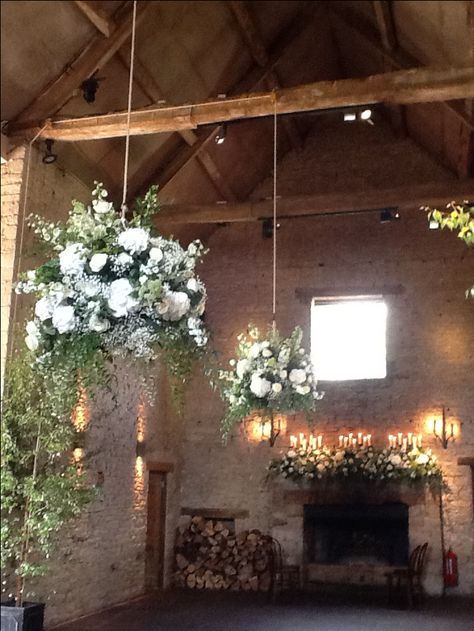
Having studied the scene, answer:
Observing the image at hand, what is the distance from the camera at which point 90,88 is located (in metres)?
6.86

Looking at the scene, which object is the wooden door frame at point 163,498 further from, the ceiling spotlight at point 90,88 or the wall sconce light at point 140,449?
the ceiling spotlight at point 90,88

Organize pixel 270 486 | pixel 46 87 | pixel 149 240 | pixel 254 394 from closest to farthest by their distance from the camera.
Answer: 1. pixel 149 240
2. pixel 254 394
3. pixel 46 87
4. pixel 270 486

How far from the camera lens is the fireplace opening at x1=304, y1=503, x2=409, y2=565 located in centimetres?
993

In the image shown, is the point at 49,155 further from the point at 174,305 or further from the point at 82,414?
the point at 174,305

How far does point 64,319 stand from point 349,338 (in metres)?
7.29

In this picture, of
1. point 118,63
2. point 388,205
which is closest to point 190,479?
point 388,205

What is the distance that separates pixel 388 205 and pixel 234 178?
2.52 meters

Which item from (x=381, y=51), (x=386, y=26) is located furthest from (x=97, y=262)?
(x=381, y=51)

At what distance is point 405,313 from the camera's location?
10578 millimetres

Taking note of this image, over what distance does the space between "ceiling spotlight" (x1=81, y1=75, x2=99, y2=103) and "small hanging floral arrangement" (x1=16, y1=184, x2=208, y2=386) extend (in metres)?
2.80

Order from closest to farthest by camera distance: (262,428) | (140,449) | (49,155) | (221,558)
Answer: (49,155)
(140,449)
(221,558)
(262,428)

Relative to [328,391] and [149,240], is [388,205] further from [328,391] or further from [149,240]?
[149,240]

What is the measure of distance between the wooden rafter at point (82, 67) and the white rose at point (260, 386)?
310 centimetres

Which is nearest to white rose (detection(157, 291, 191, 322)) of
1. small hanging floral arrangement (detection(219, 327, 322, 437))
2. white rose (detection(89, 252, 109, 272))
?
white rose (detection(89, 252, 109, 272))
